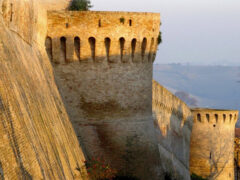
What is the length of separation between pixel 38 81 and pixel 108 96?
5.14 metres

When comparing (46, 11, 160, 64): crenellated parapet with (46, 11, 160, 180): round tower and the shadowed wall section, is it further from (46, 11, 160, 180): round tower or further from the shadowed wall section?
the shadowed wall section

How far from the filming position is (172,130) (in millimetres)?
31344

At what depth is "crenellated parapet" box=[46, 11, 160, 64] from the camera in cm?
1997

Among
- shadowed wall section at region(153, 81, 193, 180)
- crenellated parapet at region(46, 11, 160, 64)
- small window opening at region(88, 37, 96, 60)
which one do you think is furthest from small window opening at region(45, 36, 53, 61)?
shadowed wall section at region(153, 81, 193, 180)

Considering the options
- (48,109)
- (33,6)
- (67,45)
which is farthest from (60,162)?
(67,45)

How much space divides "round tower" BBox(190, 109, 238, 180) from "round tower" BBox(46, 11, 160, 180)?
18.5m

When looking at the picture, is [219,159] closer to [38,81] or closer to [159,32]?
[159,32]

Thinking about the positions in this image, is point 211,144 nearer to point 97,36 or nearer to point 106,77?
point 106,77

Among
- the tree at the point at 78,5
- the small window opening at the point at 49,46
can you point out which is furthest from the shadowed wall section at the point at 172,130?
the small window opening at the point at 49,46

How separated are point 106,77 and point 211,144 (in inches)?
826

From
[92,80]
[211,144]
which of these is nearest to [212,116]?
[211,144]

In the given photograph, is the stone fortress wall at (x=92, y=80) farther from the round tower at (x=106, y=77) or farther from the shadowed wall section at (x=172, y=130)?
the shadowed wall section at (x=172, y=130)

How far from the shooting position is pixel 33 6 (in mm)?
16812

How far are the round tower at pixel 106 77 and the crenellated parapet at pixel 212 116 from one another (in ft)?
61.3
